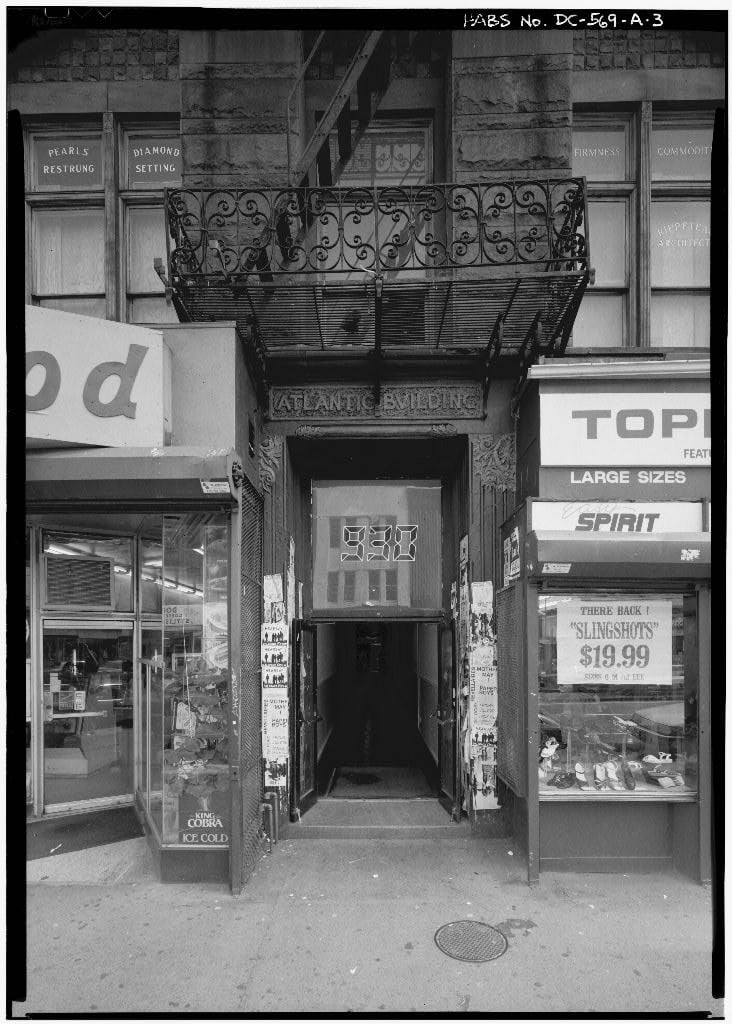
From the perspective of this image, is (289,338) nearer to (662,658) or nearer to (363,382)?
(363,382)

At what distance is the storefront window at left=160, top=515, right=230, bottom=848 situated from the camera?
5562mm

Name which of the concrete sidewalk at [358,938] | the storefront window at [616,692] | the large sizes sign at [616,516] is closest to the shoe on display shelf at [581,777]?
the storefront window at [616,692]

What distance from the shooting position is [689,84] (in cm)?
722

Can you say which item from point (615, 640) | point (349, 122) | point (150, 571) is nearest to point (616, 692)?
point (615, 640)

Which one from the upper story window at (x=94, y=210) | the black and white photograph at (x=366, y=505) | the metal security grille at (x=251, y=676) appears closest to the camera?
Result: the black and white photograph at (x=366, y=505)

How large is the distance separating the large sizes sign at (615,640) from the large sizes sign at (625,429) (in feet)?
4.27

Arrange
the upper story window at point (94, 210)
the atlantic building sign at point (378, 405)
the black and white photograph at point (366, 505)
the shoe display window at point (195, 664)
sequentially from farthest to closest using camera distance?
1. the upper story window at point (94, 210)
2. the atlantic building sign at point (378, 405)
3. the shoe display window at point (195, 664)
4. the black and white photograph at point (366, 505)

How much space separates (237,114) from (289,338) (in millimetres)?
2656

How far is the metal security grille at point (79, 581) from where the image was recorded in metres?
6.88

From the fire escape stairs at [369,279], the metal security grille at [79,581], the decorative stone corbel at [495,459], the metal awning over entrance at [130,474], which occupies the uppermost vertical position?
the fire escape stairs at [369,279]

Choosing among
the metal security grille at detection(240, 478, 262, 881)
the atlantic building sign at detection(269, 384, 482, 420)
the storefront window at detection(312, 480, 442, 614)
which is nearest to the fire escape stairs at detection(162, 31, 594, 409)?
the atlantic building sign at detection(269, 384, 482, 420)

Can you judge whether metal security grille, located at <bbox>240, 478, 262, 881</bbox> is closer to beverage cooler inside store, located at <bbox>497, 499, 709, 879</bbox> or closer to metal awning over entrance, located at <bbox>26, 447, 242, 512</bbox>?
metal awning over entrance, located at <bbox>26, 447, 242, 512</bbox>

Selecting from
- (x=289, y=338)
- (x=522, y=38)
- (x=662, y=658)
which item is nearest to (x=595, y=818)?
(x=662, y=658)

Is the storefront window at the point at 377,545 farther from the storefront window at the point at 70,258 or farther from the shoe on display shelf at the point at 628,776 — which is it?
the storefront window at the point at 70,258
